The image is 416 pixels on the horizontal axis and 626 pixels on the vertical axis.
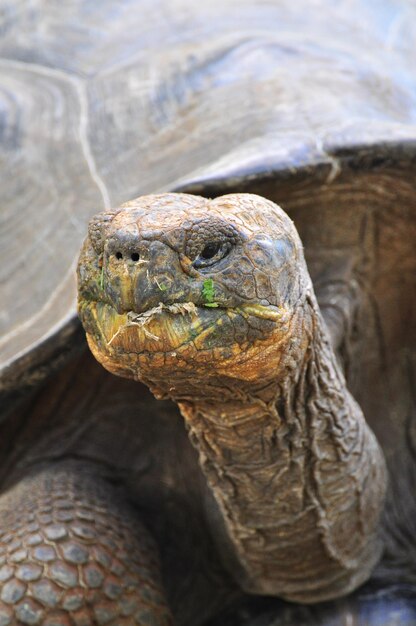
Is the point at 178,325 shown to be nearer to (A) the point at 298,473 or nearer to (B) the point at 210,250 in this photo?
(B) the point at 210,250

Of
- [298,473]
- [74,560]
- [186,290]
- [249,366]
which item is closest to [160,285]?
[186,290]

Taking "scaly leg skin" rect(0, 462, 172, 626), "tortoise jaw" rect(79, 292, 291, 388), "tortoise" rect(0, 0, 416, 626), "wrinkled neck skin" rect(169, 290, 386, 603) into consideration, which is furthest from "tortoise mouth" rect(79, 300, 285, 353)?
"scaly leg skin" rect(0, 462, 172, 626)

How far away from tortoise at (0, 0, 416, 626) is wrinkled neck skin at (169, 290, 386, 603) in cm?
21

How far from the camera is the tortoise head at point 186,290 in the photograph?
1669 millimetres

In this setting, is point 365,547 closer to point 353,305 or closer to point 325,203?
point 353,305

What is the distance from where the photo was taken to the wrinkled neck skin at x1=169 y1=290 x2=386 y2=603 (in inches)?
80.5

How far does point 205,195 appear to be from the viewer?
2.40 m

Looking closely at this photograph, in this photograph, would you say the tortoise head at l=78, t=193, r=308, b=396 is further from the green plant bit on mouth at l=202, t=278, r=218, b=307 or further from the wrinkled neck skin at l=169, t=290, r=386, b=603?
the wrinkled neck skin at l=169, t=290, r=386, b=603

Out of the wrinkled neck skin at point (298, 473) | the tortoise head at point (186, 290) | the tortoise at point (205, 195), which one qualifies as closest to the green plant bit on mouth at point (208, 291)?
the tortoise head at point (186, 290)

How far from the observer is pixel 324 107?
2.78 m

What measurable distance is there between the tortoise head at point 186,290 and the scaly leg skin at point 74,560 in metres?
0.80

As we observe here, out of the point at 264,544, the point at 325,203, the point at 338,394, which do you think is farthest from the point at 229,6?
the point at 264,544

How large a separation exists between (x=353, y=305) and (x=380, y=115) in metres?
0.58

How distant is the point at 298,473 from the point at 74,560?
64cm
